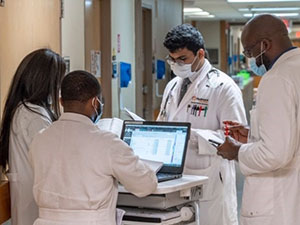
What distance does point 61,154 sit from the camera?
2.17 m

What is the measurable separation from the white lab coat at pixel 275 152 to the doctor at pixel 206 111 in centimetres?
61

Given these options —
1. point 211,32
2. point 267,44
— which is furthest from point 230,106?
point 211,32

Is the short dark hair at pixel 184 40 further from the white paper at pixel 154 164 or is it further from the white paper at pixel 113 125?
the white paper at pixel 154 164

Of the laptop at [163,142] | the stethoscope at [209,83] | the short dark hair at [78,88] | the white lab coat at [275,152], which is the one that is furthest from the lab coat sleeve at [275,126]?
the stethoscope at [209,83]

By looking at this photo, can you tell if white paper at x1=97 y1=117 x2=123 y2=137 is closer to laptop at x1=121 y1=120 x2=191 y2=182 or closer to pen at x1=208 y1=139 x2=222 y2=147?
laptop at x1=121 y1=120 x2=191 y2=182

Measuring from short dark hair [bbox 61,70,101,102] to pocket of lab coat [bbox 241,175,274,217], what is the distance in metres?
0.75

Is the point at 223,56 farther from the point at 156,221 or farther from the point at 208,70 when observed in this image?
the point at 156,221

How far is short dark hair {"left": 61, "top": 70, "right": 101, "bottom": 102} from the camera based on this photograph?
2189 mm

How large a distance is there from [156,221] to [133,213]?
122mm

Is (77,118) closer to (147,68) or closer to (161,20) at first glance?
(147,68)

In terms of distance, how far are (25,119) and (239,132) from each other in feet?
3.29

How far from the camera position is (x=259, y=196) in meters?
2.32

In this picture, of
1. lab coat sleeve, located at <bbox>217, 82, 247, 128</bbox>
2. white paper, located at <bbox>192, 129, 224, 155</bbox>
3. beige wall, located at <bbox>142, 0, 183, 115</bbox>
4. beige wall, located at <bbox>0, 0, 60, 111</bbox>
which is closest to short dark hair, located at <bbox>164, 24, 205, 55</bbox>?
lab coat sleeve, located at <bbox>217, 82, 247, 128</bbox>

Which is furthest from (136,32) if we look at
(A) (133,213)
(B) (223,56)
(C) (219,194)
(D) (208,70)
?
(B) (223,56)
